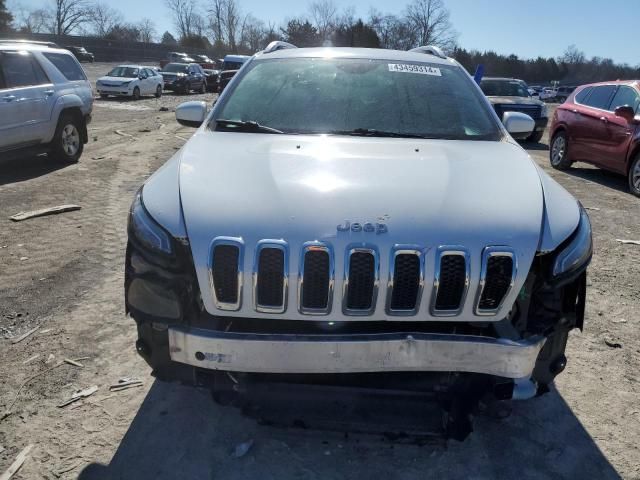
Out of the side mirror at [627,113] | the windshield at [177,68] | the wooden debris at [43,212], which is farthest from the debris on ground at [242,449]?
the windshield at [177,68]

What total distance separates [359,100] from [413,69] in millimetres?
613

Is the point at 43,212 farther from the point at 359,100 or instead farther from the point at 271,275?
the point at 271,275

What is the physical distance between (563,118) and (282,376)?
9.89 meters

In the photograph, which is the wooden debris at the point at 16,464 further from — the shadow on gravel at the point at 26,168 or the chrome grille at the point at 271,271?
the shadow on gravel at the point at 26,168

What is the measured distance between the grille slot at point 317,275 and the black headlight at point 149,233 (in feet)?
1.90

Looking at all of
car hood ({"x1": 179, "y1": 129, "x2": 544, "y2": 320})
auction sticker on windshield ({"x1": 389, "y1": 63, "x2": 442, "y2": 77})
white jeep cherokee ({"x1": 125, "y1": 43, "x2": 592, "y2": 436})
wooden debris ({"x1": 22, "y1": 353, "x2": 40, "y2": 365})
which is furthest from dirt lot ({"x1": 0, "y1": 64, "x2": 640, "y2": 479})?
auction sticker on windshield ({"x1": 389, "y1": 63, "x2": 442, "y2": 77})

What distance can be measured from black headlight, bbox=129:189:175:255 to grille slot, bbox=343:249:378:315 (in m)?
0.75

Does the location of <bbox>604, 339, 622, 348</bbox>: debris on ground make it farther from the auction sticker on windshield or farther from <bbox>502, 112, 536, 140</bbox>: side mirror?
the auction sticker on windshield

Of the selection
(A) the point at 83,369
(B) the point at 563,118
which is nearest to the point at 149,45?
(B) the point at 563,118

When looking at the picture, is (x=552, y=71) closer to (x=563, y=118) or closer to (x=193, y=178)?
(x=563, y=118)

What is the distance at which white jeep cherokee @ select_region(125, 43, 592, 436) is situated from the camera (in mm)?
2049

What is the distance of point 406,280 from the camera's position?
2.06 metres

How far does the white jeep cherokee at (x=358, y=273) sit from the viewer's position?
2.05m

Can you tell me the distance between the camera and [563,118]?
10281mm
